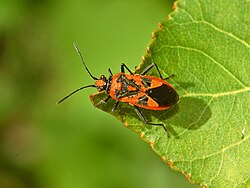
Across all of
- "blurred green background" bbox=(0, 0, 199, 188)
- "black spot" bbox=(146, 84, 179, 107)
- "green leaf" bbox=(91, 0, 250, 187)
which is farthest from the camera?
"blurred green background" bbox=(0, 0, 199, 188)

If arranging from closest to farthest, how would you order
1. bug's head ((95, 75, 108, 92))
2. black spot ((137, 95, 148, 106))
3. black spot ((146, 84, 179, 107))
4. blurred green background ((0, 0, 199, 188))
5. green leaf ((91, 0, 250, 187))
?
green leaf ((91, 0, 250, 187)) < black spot ((146, 84, 179, 107)) < black spot ((137, 95, 148, 106)) < bug's head ((95, 75, 108, 92)) < blurred green background ((0, 0, 199, 188))

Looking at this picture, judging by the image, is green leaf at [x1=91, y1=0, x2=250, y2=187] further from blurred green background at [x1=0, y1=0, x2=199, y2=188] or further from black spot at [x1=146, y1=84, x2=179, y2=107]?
blurred green background at [x1=0, y1=0, x2=199, y2=188]

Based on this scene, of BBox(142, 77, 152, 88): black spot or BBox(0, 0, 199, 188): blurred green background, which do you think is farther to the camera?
BBox(0, 0, 199, 188): blurred green background

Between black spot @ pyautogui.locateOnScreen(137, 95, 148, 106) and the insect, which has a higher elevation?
the insect

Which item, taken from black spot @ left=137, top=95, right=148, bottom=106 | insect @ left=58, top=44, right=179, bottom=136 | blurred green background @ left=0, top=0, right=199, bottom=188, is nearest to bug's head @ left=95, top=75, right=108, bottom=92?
insect @ left=58, top=44, right=179, bottom=136

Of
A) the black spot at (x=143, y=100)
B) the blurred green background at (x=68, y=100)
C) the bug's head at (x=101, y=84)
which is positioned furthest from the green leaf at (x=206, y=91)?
the blurred green background at (x=68, y=100)

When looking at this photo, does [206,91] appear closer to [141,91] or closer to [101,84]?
[141,91]

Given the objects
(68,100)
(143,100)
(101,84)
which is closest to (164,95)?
(143,100)
